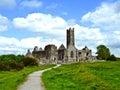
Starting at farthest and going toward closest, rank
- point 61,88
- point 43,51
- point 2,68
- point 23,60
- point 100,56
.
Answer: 1. point 100,56
2. point 43,51
3. point 23,60
4. point 2,68
5. point 61,88

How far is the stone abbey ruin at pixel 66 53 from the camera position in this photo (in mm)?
147000

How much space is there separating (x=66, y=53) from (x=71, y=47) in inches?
184

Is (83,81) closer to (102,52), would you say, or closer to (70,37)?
A: (70,37)

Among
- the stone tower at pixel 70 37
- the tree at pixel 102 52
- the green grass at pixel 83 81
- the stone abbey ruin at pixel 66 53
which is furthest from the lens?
the tree at pixel 102 52

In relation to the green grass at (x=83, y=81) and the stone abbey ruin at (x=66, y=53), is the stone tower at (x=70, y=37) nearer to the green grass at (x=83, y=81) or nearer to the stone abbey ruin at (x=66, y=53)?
the stone abbey ruin at (x=66, y=53)

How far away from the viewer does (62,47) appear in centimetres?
15712

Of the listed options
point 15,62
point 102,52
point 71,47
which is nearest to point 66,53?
point 71,47

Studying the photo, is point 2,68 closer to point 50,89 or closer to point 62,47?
point 50,89

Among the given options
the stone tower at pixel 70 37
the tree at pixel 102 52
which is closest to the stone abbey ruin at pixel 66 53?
the stone tower at pixel 70 37

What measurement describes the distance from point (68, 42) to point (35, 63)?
57.5 meters

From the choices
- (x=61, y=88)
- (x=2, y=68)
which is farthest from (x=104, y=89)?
(x=2, y=68)

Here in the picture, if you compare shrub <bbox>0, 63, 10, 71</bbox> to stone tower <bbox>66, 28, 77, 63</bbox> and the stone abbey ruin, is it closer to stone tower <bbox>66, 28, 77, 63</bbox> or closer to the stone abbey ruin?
the stone abbey ruin

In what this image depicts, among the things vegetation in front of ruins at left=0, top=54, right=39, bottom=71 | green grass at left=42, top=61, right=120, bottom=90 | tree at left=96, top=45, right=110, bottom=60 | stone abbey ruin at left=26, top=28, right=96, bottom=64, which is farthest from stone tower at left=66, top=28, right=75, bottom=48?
green grass at left=42, top=61, right=120, bottom=90

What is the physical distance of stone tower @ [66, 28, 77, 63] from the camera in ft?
499
